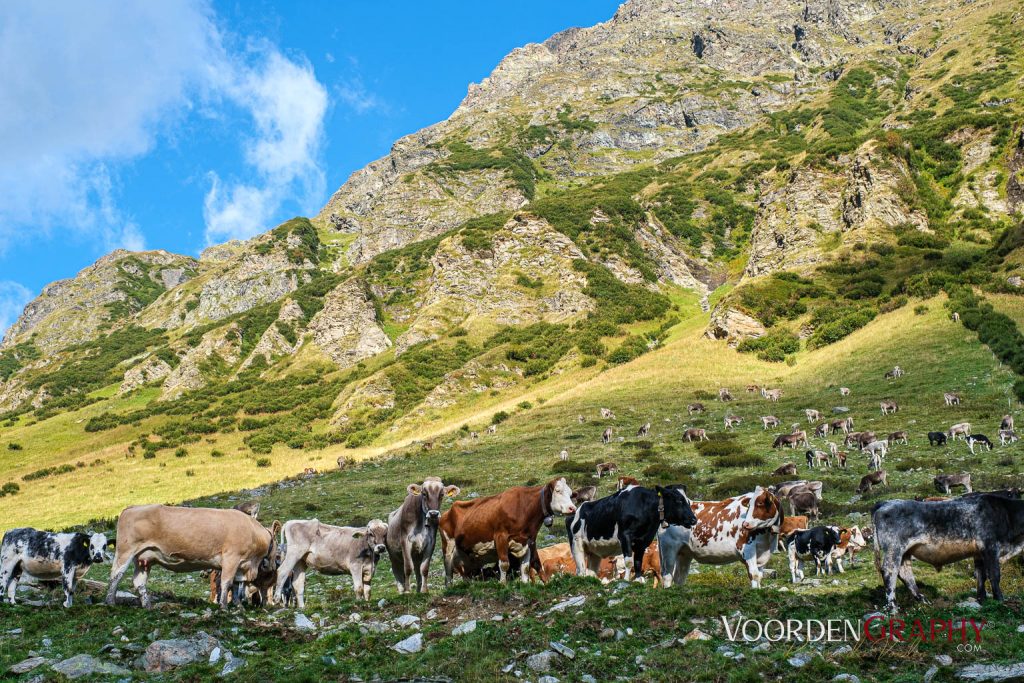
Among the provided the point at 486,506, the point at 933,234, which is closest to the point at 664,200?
the point at 933,234

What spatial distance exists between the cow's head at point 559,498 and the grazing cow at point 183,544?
663cm

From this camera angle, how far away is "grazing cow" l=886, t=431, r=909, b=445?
1377 inches

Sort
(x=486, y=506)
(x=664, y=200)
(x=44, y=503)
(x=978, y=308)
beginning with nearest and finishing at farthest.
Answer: (x=486, y=506) → (x=978, y=308) → (x=44, y=503) → (x=664, y=200)

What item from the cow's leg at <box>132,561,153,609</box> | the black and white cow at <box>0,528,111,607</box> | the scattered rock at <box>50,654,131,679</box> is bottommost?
the scattered rock at <box>50,654,131,679</box>

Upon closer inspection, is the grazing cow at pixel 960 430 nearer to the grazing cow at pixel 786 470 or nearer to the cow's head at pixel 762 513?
the grazing cow at pixel 786 470

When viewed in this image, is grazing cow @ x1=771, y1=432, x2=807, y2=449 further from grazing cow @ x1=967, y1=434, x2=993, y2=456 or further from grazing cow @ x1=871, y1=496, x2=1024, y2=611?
grazing cow @ x1=871, y1=496, x2=1024, y2=611

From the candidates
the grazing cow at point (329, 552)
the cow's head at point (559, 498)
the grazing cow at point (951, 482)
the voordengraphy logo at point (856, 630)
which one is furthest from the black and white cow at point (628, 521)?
the grazing cow at point (951, 482)

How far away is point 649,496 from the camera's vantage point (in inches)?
538

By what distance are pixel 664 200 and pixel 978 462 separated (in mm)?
173965

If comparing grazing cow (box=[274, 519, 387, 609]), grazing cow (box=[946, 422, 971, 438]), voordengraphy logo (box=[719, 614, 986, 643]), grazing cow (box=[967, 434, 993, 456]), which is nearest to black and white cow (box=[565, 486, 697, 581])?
voordengraphy logo (box=[719, 614, 986, 643])

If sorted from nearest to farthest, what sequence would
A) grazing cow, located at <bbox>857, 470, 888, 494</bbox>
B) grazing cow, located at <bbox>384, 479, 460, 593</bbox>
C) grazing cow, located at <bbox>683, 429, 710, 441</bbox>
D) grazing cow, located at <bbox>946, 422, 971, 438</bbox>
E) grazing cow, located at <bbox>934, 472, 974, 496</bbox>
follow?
grazing cow, located at <bbox>384, 479, 460, 593</bbox> < grazing cow, located at <bbox>934, 472, 974, 496</bbox> < grazing cow, located at <bbox>857, 470, 888, 494</bbox> < grazing cow, located at <bbox>946, 422, 971, 438</bbox> < grazing cow, located at <bbox>683, 429, 710, 441</bbox>

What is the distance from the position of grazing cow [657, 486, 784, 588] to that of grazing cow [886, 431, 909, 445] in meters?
26.6

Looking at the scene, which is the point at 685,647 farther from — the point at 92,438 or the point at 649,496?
the point at 92,438

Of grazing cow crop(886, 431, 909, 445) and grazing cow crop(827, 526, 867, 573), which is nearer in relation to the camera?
grazing cow crop(827, 526, 867, 573)
